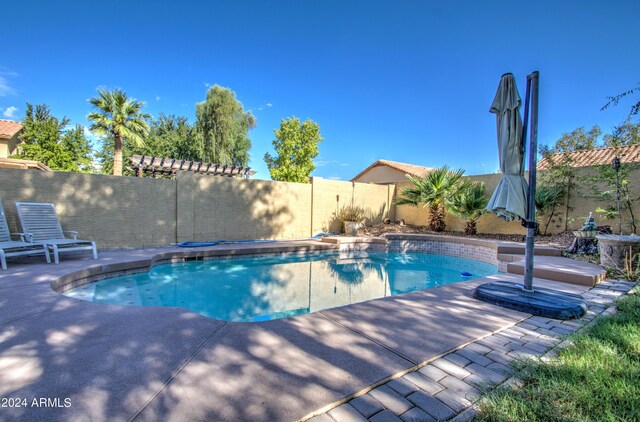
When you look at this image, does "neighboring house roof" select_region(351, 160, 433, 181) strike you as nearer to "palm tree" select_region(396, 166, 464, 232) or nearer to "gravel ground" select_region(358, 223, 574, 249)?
"gravel ground" select_region(358, 223, 574, 249)

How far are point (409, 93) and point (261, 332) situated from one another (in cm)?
1667

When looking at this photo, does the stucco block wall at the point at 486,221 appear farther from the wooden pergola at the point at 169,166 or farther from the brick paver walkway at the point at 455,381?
the wooden pergola at the point at 169,166

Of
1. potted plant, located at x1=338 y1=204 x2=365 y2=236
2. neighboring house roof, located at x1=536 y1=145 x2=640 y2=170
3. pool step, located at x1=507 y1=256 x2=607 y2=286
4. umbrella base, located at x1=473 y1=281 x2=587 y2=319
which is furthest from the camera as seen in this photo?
potted plant, located at x1=338 y1=204 x2=365 y2=236

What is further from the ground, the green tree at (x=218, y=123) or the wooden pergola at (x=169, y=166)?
the green tree at (x=218, y=123)

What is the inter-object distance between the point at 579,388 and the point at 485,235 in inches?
380

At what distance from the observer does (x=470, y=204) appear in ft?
32.7

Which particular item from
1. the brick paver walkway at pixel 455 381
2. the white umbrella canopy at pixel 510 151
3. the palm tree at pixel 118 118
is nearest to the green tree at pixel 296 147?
the palm tree at pixel 118 118

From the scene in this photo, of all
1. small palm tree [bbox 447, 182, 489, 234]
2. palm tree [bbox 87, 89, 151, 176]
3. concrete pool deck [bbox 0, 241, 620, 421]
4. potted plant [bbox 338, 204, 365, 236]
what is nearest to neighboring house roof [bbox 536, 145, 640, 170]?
small palm tree [bbox 447, 182, 489, 234]

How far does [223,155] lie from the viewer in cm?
2261

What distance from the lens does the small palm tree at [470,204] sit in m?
9.98

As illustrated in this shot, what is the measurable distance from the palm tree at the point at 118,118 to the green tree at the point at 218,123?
7.36m

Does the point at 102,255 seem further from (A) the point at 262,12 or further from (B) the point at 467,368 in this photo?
(A) the point at 262,12

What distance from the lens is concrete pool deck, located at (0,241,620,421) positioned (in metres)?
1.54

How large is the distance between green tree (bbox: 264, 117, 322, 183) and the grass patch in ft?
65.6
